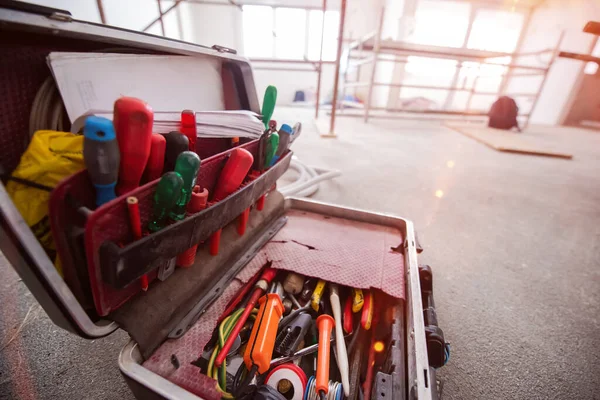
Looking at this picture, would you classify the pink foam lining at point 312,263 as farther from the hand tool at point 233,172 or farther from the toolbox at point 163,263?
the hand tool at point 233,172

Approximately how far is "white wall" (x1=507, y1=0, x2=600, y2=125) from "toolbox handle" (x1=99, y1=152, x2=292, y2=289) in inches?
204

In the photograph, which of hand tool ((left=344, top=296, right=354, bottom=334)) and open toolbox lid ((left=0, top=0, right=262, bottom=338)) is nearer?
open toolbox lid ((left=0, top=0, right=262, bottom=338))

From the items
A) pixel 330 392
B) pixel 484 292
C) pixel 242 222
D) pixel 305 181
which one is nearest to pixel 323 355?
pixel 330 392

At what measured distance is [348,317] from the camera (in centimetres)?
47

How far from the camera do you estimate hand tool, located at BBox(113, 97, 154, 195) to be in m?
0.25

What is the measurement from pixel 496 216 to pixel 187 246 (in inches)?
44.8

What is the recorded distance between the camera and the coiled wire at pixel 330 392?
34cm

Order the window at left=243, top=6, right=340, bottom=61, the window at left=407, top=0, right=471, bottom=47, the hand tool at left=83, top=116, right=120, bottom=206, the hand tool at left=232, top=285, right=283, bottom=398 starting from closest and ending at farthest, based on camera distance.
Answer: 1. the hand tool at left=83, top=116, right=120, bottom=206
2. the hand tool at left=232, top=285, right=283, bottom=398
3. the window at left=407, top=0, right=471, bottom=47
4. the window at left=243, top=6, right=340, bottom=61

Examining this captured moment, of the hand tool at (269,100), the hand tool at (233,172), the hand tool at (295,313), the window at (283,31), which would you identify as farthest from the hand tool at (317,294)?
the window at (283,31)

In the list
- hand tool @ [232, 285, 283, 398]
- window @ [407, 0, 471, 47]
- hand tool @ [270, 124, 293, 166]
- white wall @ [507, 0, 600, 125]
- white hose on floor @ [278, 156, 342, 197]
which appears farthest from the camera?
window @ [407, 0, 471, 47]

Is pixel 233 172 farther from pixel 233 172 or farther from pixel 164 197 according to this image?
pixel 164 197

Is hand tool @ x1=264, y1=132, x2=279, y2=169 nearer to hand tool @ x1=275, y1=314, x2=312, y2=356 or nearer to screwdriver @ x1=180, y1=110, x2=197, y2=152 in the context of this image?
screwdriver @ x1=180, y1=110, x2=197, y2=152

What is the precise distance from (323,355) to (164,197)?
0.29 m

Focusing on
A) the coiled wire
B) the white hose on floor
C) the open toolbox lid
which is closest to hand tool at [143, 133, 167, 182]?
the open toolbox lid
